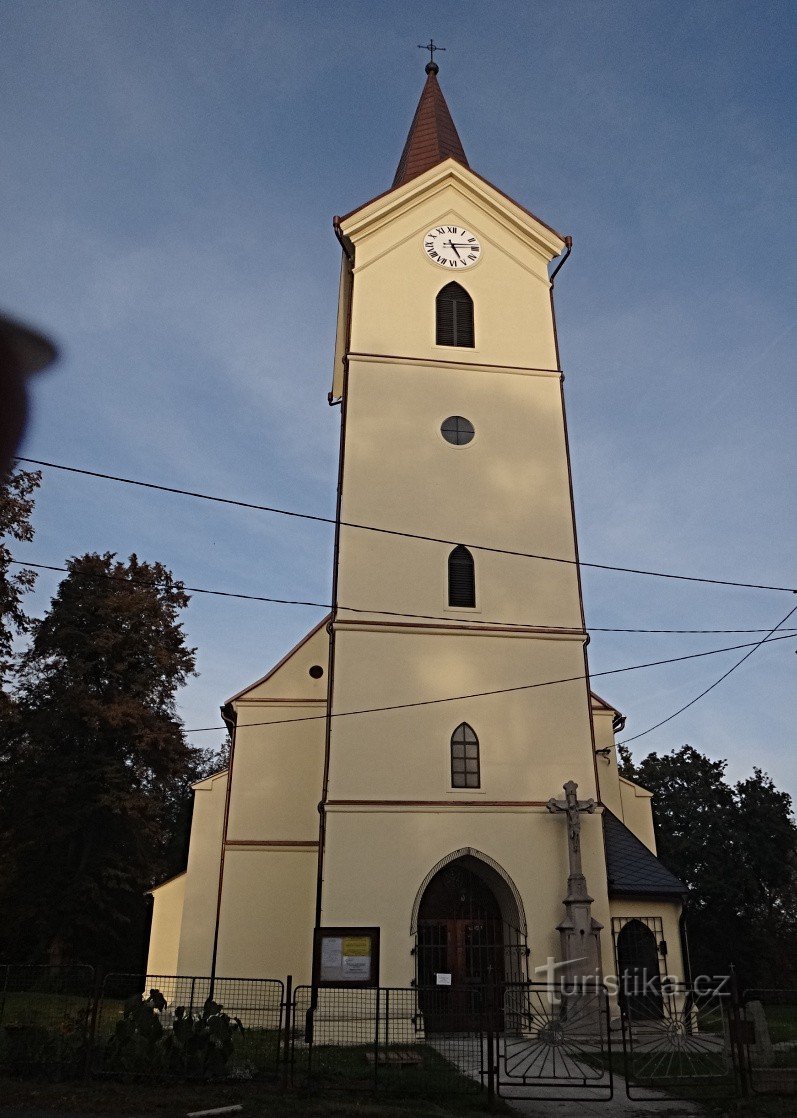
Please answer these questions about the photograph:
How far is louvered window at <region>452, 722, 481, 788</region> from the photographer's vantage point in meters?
18.1

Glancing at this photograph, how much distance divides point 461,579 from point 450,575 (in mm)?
253

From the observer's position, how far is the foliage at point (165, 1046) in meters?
10.1

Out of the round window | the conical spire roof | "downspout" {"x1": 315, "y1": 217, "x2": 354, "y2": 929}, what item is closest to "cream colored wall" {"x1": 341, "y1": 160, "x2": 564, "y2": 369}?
"downspout" {"x1": 315, "y1": 217, "x2": 354, "y2": 929}

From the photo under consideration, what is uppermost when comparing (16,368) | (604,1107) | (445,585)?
(445,585)

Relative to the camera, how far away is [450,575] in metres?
20.0

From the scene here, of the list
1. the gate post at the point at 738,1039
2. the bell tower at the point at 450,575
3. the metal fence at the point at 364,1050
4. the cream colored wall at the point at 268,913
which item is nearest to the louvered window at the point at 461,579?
the bell tower at the point at 450,575

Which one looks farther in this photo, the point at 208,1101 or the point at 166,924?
the point at 166,924

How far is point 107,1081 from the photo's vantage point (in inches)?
390

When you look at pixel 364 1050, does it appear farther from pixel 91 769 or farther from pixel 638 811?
pixel 91 769

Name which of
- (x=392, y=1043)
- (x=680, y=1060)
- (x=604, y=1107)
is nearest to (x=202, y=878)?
(x=392, y=1043)

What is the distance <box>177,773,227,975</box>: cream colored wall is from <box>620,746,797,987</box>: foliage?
72.0ft

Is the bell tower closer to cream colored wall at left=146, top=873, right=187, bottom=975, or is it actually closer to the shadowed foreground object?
cream colored wall at left=146, top=873, right=187, bottom=975

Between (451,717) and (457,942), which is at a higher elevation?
(451,717)

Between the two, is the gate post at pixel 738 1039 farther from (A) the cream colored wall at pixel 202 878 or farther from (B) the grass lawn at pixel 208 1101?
(A) the cream colored wall at pixel 202 878
